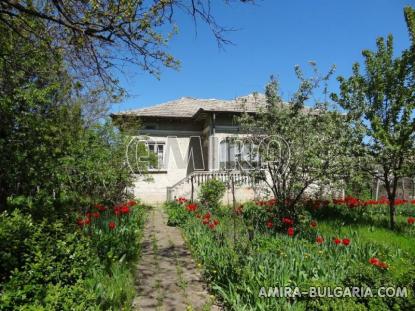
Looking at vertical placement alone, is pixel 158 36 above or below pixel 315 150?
above

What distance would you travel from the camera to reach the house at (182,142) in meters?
18.2

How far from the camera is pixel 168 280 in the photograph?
213 inches

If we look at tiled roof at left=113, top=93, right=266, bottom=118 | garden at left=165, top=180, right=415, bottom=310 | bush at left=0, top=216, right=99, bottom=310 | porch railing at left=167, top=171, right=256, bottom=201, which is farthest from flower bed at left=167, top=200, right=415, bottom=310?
tiled roof at left=113, top=93, right=266, bottom=118

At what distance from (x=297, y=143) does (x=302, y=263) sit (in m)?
3.72

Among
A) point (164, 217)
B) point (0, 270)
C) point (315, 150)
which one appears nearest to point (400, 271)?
point (315, 150)

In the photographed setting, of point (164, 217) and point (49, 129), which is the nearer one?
point (49, 129)

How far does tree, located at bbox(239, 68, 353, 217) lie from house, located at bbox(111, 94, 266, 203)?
850 cm

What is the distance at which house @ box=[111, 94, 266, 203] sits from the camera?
18.2 meters

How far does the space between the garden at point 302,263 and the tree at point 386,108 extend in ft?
5.74

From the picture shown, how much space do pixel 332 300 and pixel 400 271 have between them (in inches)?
43.2

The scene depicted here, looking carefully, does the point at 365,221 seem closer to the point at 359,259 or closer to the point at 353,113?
the point at 353,113

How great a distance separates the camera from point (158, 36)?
18.7 ft
